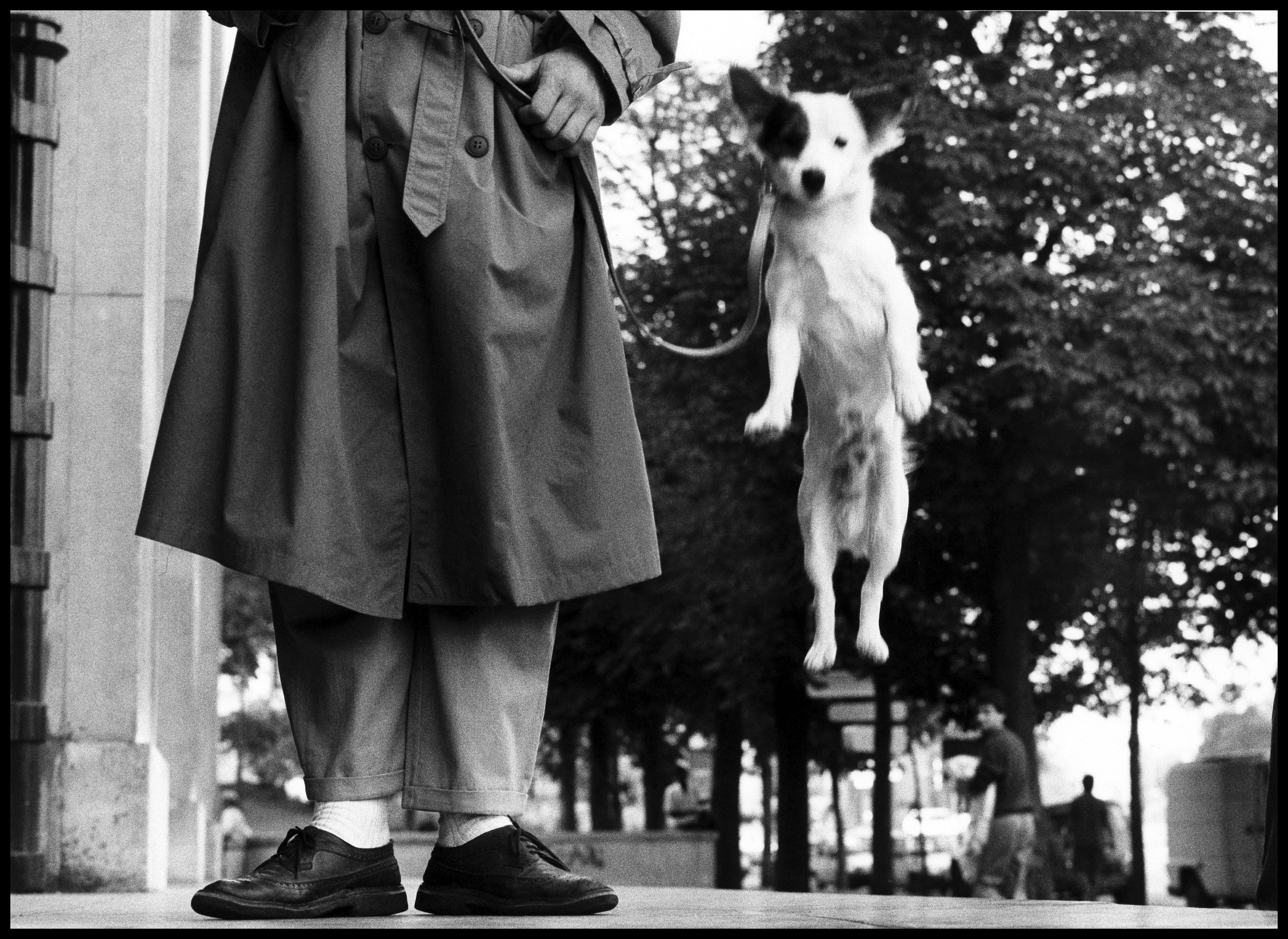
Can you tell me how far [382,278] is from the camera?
377 cm

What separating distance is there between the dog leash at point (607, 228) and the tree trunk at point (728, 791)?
79.9 ft

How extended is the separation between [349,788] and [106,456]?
6.03 meters

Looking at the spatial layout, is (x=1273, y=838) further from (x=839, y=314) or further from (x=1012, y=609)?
(x=1012, y=609)

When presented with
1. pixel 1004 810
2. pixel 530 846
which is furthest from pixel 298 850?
pixel 1004 810

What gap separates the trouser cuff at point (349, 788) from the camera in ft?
12.1

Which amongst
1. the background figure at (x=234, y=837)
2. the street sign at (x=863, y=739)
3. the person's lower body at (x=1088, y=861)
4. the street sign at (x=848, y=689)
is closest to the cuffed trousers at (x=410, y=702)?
the background figure at (x=234, y=837)

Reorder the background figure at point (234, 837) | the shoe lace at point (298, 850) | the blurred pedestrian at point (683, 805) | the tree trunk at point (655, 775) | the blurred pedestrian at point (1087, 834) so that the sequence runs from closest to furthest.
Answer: the shoe lace at point (298, 850), the background figure at point (234, 837), the blurred pedestrian at point (1087, 834), the tree trunk at point (655, 775), the blurred pedestrian at point (683, 805)

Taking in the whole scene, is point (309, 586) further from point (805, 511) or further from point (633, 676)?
point (633, 676)

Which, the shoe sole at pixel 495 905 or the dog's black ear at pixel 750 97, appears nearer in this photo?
the shoe sole at pixel 495 905

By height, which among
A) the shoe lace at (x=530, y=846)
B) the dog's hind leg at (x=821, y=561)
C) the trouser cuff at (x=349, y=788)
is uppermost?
the dog's hind leg at (x=821, y=561)

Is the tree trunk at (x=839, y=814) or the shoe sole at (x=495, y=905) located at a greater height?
the shoe sole at (x=495, y=905)

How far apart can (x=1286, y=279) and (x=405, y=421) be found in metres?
1.57

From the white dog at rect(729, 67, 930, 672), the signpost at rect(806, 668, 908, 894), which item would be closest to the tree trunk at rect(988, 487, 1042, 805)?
the signpost at rect(806, 668, 908, 894)

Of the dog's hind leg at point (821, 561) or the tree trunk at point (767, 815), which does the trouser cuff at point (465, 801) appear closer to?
the dog's hind leg at point (821, 561)
